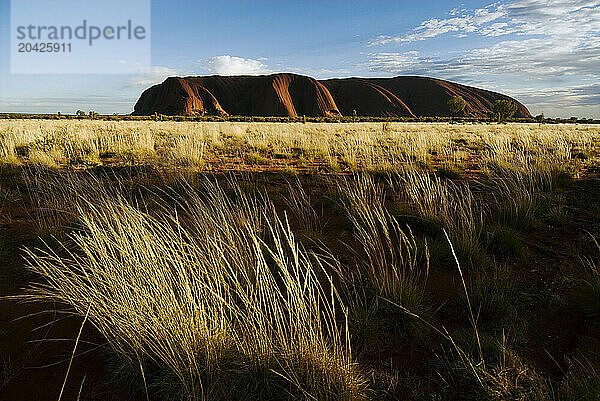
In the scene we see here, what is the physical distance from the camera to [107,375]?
80.0 inches

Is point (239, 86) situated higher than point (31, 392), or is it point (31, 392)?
point (239, 86)

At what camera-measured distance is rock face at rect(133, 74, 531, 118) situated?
Result: 93.4 m

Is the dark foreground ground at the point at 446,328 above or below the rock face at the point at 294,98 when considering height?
below

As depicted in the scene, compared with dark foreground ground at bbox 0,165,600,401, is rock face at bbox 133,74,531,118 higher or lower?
higher

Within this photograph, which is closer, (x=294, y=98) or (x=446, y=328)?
(x=446, y=328)

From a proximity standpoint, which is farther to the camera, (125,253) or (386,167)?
(386,167)

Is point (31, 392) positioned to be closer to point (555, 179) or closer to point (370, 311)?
point (370, 311)

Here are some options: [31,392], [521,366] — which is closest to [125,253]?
[31,392]

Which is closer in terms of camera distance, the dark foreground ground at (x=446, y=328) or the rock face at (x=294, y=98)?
the dark foreground ground at (x=446, y=328)

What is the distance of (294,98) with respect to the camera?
9875 cm

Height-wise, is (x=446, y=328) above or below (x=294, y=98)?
below

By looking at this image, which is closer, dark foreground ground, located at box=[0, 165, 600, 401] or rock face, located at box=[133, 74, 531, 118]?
dark foreground ground, located at box=[0, 165, 600, 401]

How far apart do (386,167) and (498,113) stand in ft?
235

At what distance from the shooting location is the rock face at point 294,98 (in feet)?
307
